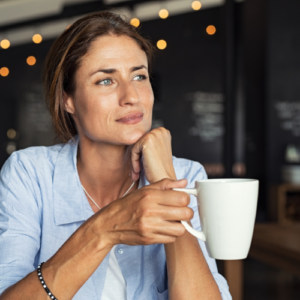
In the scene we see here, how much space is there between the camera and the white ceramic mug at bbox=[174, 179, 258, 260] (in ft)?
2.16

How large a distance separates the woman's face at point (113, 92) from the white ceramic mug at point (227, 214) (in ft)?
1.77

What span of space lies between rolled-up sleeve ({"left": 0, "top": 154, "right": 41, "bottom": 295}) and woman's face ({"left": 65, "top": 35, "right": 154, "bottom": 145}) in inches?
10.1

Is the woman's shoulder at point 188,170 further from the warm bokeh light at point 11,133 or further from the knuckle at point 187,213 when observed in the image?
the warm bokeh light at point 11,133

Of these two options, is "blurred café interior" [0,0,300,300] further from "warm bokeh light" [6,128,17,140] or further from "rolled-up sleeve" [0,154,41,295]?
"rolled-up sleeve" [0,154,41,295]

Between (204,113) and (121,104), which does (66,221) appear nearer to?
(121,104)

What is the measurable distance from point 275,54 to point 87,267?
4.69 m

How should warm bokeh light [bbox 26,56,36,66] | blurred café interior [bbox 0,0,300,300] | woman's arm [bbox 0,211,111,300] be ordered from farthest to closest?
warm bokeh light [bbox 26,56,36,66]
blurred café interior [bbox 0,0,300,300]
woman's arm [bbox 0,211,111,300]

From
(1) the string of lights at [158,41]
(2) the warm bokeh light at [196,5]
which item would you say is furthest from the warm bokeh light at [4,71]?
(2) the warm bokeh light at [196,5]

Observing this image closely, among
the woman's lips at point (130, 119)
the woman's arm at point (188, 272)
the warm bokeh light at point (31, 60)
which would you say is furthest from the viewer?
the warm bokeh light at point (31, 60)

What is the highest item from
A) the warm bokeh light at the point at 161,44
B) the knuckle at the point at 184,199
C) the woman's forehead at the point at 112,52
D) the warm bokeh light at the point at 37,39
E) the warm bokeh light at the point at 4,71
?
the warm bokeh light at the point at 37,39

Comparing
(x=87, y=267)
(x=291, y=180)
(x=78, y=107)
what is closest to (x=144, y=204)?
(x=87, y=267)

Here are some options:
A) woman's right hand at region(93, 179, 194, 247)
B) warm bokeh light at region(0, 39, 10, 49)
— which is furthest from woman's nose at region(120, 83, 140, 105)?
warm bokeh light at region(0, 39, 10, 49)

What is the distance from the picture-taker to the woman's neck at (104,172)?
134cm

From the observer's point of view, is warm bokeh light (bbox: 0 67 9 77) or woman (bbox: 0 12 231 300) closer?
woman (bbox: 0 12 231 300)
